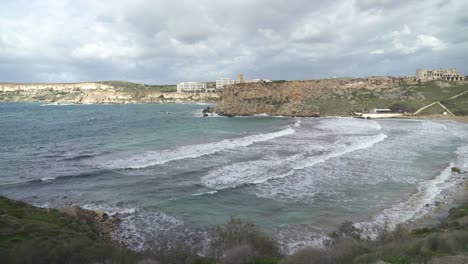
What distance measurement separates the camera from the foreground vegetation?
348 inches

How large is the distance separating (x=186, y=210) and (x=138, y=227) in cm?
282

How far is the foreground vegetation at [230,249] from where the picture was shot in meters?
8.84

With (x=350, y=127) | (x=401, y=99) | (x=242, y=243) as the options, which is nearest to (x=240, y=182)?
(x=242, y=243)

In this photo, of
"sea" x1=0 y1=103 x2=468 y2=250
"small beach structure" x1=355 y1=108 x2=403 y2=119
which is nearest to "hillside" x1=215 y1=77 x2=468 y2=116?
"small beach structure" x1=355 y1=108 x2=403 y2=119

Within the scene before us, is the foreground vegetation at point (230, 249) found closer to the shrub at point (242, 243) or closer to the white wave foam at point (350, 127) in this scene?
the shrub at point (242, 243)

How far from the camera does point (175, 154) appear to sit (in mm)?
32531

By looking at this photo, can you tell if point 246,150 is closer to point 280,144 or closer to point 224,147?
point 224,147

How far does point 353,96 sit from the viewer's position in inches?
3760

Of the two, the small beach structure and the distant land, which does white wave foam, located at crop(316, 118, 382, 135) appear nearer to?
the small beach structure

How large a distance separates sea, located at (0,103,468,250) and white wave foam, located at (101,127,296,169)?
97mm

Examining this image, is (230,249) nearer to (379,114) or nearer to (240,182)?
(240,182)

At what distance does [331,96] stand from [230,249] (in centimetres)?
9096

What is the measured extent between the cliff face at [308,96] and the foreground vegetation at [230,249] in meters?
77.3

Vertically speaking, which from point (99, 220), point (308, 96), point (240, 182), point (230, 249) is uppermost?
point (308, 96)
